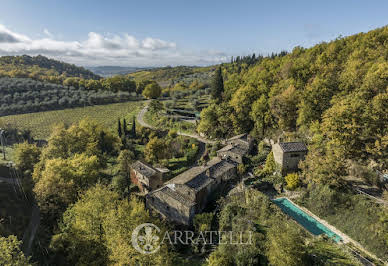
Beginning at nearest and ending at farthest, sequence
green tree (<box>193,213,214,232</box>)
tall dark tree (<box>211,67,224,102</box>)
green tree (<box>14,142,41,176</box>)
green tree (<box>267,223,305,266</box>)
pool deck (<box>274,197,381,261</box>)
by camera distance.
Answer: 1. green tree (<box>267,223,305,266</box>)
2. pool deck (<box>274,197,381,261</box>)
3. green tree (<box>193,213,214,232</box>)
4. green tree (<box>14,142,41,176</box>)
5. tall dark tree (<box>211,67,224,102</box>)

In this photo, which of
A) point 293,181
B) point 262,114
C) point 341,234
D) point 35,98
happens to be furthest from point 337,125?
point 35,98

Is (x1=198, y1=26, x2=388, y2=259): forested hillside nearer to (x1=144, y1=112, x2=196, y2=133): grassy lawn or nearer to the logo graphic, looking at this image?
(x1=144, y1=112, x2=196, y2=133): grassy lawn

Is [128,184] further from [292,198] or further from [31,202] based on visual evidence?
[292,198]

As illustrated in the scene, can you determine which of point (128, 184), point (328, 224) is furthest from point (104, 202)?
point (328, 224)

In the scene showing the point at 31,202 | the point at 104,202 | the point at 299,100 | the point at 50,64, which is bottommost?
the point at 31,202

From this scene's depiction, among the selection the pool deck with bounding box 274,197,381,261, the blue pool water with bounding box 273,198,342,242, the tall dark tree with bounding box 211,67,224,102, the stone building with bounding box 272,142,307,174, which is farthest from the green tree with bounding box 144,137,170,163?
the pool deck with bounding box 274,197,381,261

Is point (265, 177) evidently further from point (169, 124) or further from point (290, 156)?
point (169, 124)
